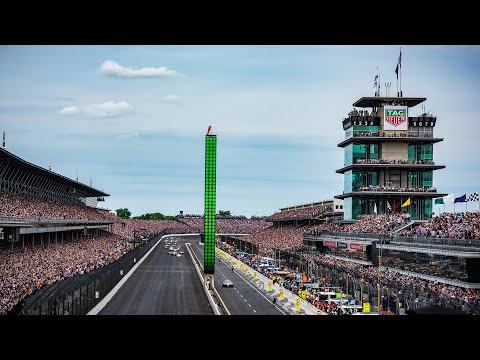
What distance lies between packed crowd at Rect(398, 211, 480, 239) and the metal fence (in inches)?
933

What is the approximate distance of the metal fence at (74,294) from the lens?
27.4 metres

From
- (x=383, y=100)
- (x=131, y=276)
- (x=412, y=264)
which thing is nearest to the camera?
(x=412, y=264)

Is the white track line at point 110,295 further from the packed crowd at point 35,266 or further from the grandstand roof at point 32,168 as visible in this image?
the grandstand roof at point 32,168

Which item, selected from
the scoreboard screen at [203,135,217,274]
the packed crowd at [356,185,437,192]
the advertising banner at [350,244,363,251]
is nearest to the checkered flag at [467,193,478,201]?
the advertising banner at [350,244,363,251]

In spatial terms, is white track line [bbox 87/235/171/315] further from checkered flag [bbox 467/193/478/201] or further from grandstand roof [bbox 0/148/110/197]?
checkered flag [bbox 467/193/478/201]

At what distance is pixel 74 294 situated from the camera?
115 feet

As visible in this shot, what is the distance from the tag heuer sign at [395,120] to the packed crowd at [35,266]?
40.6m

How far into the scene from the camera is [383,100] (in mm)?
85312

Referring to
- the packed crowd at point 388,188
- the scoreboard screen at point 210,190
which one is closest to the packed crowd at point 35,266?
Answer: the scoreboard screen at point 210,190

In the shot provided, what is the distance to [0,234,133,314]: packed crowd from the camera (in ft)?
110
